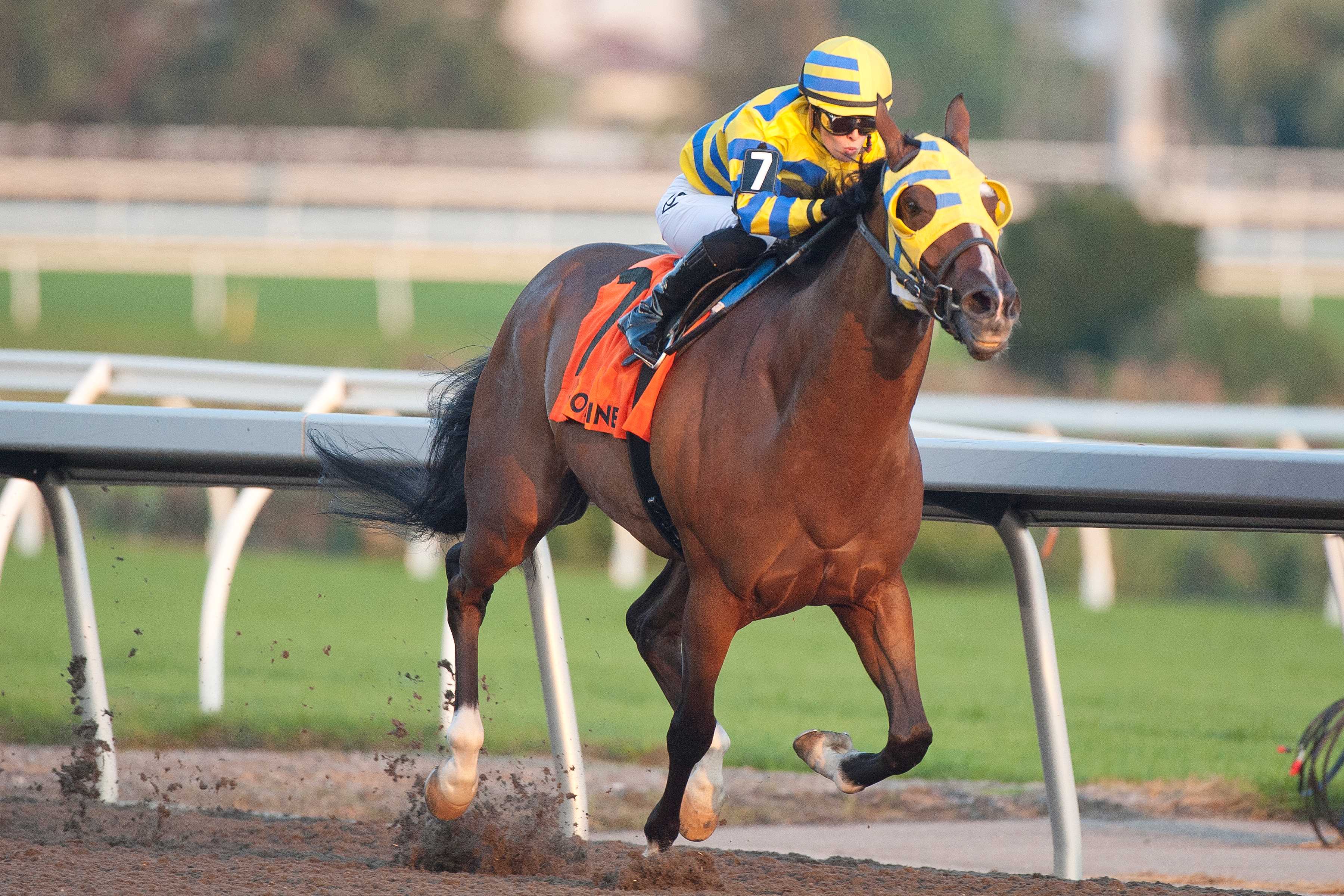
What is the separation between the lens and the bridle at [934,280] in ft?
9.66

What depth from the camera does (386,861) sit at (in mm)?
4168

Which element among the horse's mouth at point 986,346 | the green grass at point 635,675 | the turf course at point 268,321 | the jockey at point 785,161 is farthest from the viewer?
the turf course at point 268,321

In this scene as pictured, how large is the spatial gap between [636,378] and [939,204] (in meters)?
0.95

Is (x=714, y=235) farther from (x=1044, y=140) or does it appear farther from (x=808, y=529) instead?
→ (x=1044, y=140)

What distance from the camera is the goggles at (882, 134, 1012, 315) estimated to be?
3.00 meters

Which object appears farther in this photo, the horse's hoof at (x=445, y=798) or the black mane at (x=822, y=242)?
the horse's hoof at (x=445, y=798)

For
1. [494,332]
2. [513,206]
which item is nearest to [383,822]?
[494,332]

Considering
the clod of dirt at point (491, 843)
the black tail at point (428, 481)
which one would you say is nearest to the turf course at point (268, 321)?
the black tail at point (428, 481)

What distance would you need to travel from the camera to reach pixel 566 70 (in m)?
64.6

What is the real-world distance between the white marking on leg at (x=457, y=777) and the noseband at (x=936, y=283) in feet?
5.14

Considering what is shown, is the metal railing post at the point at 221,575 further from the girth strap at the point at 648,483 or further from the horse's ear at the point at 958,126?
the horse's ear at the point at 958,126

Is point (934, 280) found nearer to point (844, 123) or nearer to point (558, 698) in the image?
point (844, 123)

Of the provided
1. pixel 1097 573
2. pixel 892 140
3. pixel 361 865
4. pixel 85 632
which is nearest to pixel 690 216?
pixel 892 140

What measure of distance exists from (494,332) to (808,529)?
17291 mm
